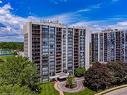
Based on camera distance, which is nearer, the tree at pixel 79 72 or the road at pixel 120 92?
the road at pixel 120 92

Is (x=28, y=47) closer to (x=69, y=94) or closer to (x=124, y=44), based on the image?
(x=69, y=94)

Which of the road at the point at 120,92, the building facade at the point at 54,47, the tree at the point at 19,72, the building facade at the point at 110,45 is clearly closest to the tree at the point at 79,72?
the building facade at the point at 54,47

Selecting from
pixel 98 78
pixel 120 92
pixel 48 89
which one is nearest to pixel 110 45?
pixel 98 78

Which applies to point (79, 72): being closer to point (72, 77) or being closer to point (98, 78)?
point (72, 77)

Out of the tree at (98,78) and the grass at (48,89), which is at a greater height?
the tree at (98,78)

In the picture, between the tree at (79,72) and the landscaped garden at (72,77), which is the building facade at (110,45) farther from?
the landscaped garden at (72,77)
